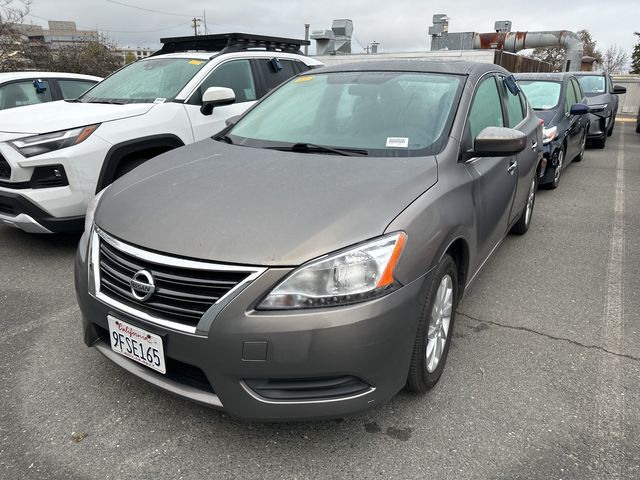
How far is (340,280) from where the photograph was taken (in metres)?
1.88

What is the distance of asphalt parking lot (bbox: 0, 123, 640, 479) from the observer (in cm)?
204

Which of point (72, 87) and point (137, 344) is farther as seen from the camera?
point (72, 87)

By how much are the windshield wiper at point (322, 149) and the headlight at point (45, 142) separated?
203cm

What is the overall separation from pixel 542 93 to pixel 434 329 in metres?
6.25

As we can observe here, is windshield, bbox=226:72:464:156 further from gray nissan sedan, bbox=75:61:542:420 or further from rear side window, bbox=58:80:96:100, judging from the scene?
rear side window, bbox=58:80:96:100

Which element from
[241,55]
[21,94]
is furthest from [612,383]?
[21,94]

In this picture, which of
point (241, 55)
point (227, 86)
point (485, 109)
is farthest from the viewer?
point (241, 55)

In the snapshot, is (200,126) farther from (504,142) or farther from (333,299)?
(333,299)

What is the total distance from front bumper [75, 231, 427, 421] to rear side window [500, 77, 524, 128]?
98.7 inches

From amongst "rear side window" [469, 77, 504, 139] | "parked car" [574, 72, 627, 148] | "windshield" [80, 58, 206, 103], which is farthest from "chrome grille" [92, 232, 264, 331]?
"parked car" [574, 72, 627, 148]

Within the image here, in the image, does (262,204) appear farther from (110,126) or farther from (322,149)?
(110,126)

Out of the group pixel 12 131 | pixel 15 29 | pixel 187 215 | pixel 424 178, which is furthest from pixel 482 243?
pixel 15 29

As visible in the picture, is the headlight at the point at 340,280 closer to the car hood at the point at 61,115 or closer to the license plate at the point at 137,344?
the license plate at the point at 137,344

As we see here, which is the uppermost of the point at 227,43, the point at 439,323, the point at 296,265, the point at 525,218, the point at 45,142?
the point at 227,43
